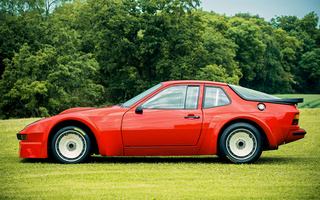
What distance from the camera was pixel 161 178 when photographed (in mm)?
5789

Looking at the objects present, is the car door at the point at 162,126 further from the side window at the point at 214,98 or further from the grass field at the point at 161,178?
the grass field at the point at 161,178

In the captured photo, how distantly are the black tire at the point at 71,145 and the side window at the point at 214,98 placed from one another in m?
2.30

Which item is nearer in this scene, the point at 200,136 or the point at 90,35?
the point at 200,136

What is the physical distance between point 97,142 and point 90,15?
1923 inches

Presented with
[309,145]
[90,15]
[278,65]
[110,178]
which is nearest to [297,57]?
[278,65]

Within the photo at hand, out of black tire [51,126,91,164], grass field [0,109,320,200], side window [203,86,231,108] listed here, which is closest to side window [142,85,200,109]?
side window [203,86,231,108]

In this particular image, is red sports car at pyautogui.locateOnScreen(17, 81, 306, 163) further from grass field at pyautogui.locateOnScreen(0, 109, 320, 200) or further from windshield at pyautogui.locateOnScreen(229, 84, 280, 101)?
grass field at pyautogui.locateOnScreen(0, 109, 320, 200)

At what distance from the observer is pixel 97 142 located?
22.9ft

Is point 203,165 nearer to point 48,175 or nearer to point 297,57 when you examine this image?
point 48,175

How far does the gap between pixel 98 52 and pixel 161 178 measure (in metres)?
43.1

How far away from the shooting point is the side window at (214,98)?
Answer: 721 centimetres

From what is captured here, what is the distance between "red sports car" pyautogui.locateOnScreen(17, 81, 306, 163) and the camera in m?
6.94

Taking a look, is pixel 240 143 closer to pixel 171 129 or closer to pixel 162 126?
pixel 171 129

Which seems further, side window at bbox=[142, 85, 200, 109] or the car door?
side window at bbox=[142, 85, 200, 109]
